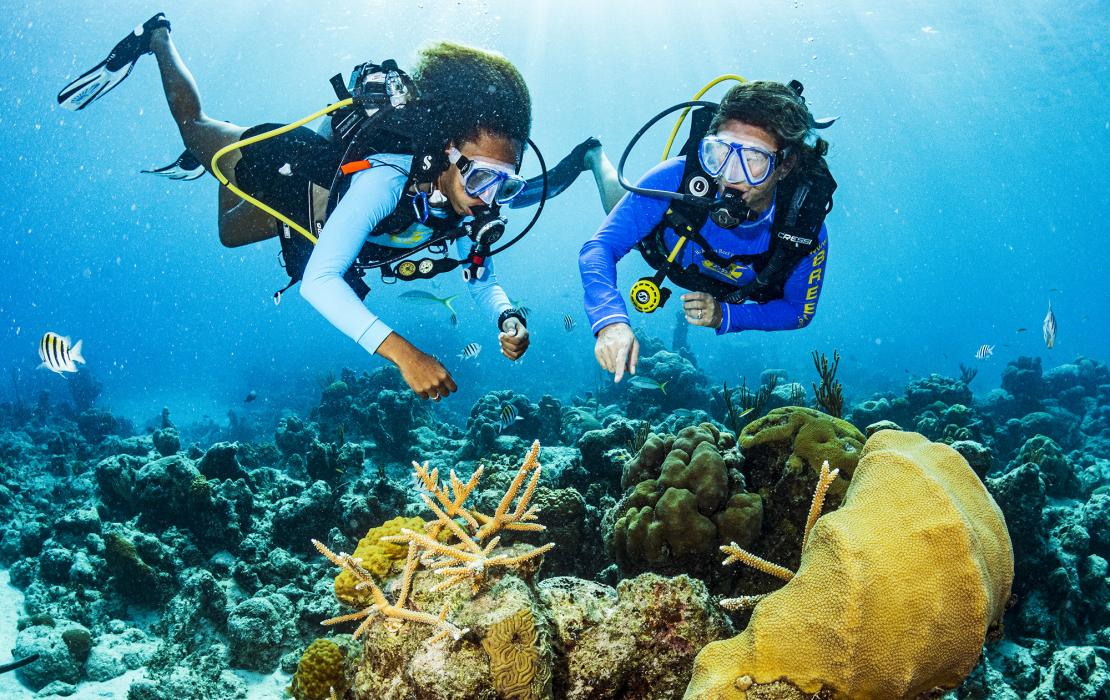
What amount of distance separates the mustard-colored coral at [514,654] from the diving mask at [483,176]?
3.00 m

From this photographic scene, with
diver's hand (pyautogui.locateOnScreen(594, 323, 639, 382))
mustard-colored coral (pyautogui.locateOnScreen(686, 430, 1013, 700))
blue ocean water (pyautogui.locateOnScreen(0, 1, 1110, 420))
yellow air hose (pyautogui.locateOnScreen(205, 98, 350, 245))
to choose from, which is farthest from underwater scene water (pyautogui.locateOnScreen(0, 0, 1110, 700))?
blue ocean water (pyautogui.locateOnScreen(0, 1, 1110, 420))

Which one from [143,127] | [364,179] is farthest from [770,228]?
[143,127]

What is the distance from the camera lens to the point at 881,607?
1842 mm

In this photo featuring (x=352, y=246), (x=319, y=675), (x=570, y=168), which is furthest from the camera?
(x=570, y=168)

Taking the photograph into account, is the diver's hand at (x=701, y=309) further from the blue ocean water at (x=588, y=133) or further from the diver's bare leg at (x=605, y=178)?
the blue ocean water at (x=588, y=133)

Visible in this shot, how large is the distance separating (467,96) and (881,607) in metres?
4.02

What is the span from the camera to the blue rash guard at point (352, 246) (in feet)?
11.0

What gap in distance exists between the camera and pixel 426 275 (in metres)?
4.52

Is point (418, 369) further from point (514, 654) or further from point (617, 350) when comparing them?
point (514, 654)

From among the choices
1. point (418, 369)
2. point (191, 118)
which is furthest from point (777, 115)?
point (191, 118)

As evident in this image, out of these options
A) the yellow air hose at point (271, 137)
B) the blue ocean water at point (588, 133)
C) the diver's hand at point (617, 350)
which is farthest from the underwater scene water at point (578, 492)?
the blue ocean water at point (588, 133)

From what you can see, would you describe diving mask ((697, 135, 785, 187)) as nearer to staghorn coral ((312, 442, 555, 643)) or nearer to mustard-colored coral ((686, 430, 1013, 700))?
mustard-colored coral ((686, 430, 1013, 700))

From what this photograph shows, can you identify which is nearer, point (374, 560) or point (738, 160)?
point (374, 560)

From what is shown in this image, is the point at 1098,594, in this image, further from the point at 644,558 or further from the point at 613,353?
the point at 613,353
